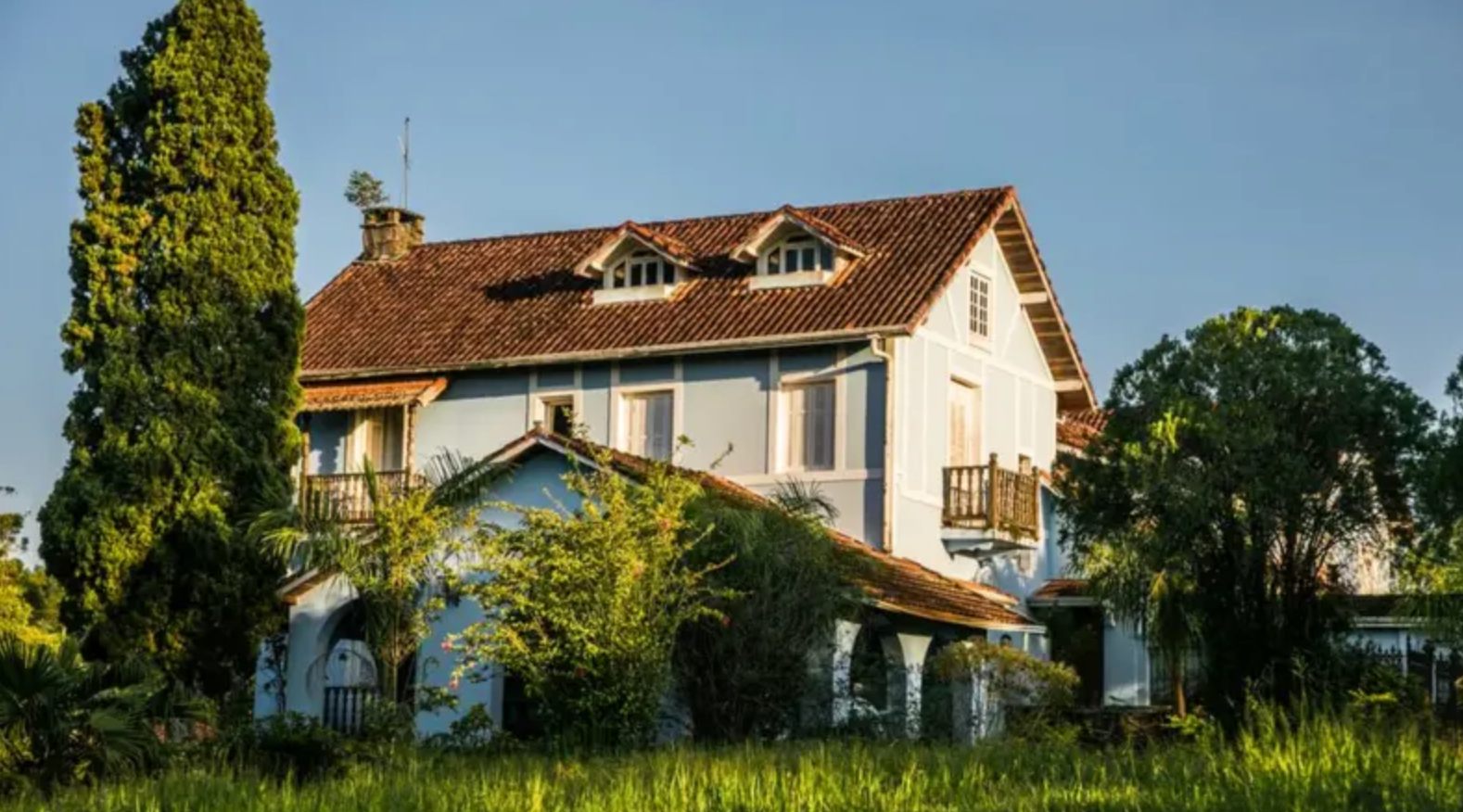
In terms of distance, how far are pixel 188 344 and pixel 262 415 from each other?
52.2 inches

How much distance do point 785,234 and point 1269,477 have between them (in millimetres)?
10466

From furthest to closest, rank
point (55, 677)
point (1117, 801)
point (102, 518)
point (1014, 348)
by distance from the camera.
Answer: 1. point (1014, 348)
2. point (102, 518)
3. point (55, 677)
4. point (1117, 801)

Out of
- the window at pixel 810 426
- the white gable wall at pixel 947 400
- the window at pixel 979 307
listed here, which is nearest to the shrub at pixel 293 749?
the window at pixel 810 426

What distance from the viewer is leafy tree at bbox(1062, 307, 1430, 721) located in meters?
30.1

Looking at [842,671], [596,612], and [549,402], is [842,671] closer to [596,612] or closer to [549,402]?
[596,612]

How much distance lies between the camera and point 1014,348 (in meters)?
40.6

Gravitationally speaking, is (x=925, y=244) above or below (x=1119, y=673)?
above

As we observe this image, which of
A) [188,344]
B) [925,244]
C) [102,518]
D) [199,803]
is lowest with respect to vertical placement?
[199,803]

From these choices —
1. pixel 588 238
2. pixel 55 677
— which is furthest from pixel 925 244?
pixel 55 677

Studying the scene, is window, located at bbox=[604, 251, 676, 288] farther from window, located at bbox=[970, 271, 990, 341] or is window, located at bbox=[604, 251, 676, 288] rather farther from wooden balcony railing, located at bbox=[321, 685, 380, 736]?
wooden balcony railing, located at bbox=[321, 685, 380, 736]

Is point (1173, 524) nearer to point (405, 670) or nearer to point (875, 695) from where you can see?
point (875, 695)

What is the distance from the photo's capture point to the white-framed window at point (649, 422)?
125ft

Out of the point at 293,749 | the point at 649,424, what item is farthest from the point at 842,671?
the point at 649,424

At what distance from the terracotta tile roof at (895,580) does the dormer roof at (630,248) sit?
4.56 meters
